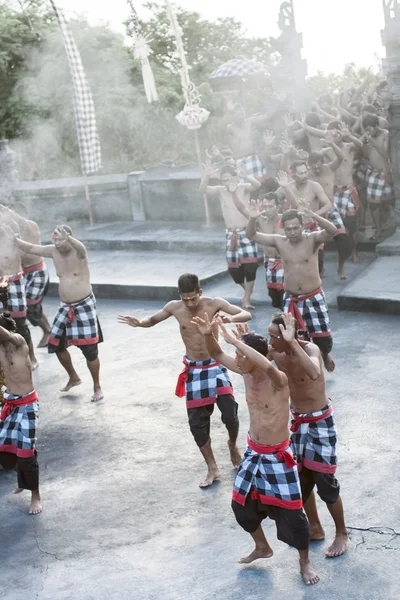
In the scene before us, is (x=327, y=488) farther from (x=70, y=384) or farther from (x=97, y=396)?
(x=70, y=384)

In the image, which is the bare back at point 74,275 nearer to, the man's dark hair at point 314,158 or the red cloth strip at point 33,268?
the red cloth strip at point 33,268

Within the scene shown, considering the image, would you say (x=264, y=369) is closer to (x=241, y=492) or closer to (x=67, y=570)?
(x=241, y=492)

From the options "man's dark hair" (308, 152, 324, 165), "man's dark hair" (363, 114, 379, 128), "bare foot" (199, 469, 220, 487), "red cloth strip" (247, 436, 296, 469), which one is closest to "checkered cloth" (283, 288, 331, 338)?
"bare foot" (199, 469, 220, 487)

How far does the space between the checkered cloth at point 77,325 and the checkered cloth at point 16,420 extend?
2.14 metres

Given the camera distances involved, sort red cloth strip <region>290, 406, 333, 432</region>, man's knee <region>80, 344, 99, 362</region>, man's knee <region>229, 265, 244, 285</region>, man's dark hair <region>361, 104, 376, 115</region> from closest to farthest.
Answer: red cloth strip <region>290, 406, 333, 432</region>, man's knee <region>80, 344, 99, 362</region>, man's knee <region>229, 265, 244, 285</region>, man's dark hair <region>361, 104, 376, 115</region>

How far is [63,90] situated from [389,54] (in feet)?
39.4

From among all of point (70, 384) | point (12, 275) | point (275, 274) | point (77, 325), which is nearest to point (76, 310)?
point (77, 325)

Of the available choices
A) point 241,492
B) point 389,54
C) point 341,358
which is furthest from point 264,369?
point 389,54

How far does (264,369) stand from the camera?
5496 mm

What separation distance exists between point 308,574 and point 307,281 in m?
3.78

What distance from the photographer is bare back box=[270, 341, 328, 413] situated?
5770 mm

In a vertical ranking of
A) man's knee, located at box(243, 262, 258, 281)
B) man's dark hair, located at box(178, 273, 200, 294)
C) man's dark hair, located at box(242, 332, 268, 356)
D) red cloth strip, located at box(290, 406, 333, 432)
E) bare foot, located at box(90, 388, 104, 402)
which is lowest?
bare foot, located at box(90, 388, 104, 402)

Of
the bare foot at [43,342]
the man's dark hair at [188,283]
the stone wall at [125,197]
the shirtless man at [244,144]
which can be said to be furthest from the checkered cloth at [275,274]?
the stone wall at [125,197]

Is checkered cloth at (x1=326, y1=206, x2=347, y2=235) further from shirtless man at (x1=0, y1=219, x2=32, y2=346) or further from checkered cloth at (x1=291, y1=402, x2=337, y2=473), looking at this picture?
checkered cloth at (x1=291, y1=402, x2=337, y2=473)
